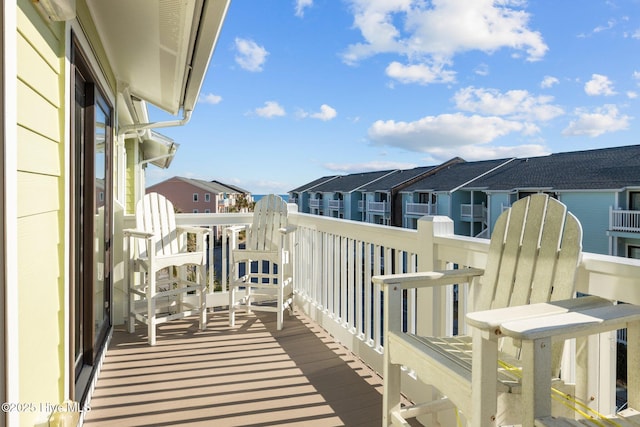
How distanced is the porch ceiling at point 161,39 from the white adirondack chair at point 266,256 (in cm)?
129

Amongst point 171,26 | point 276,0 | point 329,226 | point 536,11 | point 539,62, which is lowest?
point 329,226

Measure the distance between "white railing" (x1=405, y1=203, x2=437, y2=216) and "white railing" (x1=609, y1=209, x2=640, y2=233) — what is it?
731 cm

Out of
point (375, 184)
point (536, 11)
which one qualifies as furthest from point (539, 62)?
point (375, 184)

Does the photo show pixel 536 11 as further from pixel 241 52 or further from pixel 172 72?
pixel 172 72

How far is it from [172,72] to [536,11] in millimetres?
26831

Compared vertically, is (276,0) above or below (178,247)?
above

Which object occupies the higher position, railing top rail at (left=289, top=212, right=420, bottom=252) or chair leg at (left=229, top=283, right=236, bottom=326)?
railing top rail at (left=289, top=212, right=420, bottom=252)

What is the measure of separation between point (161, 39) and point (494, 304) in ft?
8.31

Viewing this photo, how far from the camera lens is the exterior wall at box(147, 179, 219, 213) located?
2191 centimetres

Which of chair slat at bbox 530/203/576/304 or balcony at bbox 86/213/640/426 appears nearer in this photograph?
chair slat at bbox 530/203/576/304

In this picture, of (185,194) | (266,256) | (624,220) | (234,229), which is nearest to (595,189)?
(624,220)

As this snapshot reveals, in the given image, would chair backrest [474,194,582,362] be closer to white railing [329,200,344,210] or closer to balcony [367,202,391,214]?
balcony [367,202,391,214]

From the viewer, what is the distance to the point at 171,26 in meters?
2.46

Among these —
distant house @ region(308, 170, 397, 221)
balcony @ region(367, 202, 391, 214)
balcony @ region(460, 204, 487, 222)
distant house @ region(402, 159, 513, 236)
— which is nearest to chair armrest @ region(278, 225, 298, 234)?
distant house @ region(402, 159, 513, 236)
